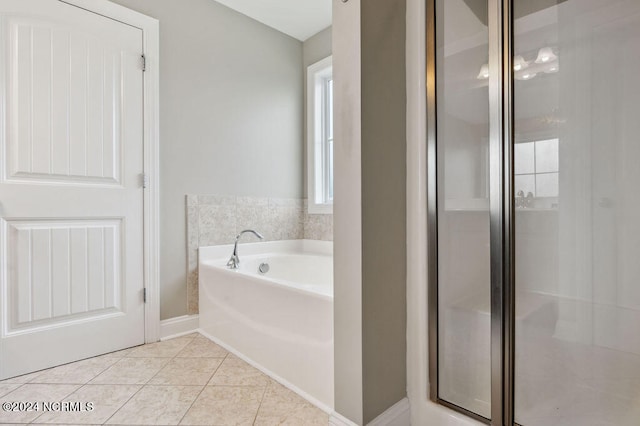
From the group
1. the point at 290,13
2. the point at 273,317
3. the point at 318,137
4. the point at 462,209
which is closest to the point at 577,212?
the point at 462,209

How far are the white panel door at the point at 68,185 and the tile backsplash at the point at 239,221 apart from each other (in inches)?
14.3

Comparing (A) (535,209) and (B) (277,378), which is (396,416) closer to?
(B) (277,378)

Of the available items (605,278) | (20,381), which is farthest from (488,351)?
(20,381)

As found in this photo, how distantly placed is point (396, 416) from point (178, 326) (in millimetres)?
1676

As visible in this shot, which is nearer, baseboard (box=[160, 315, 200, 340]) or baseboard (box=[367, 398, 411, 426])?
baseboard (box=[367, 398, 411, 426])

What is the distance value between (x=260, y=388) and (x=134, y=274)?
3.80 feet

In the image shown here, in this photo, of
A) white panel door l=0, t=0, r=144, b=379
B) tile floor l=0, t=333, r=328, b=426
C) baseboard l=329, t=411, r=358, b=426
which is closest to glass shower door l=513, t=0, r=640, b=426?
baseboard l=329, t=411, r=358, b=426

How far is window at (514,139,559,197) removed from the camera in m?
1.00

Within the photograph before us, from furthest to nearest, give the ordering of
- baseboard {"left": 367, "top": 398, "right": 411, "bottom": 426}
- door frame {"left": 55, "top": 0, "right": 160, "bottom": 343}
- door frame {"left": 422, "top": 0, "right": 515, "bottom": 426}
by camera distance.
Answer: door frame {"left": 55, "top": 0, "right": 160, "bottom": 343} < baseboard {"left": 367, "top": 398, "right": 411, "bottom": 426} < door frame {"left": 422, "top": 0, "right": 515, "bottom": 426}

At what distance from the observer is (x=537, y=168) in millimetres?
1021

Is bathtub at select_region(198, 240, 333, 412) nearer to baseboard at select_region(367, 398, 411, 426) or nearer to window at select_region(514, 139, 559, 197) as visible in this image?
baseboard at select_region(367, 398, 411, 426)

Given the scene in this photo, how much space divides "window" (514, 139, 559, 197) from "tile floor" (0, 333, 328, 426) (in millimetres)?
1205

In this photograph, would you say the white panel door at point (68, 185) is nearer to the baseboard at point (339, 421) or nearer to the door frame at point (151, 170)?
the door frame at point (151, 170)

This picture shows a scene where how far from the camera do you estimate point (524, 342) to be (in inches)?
41.6
